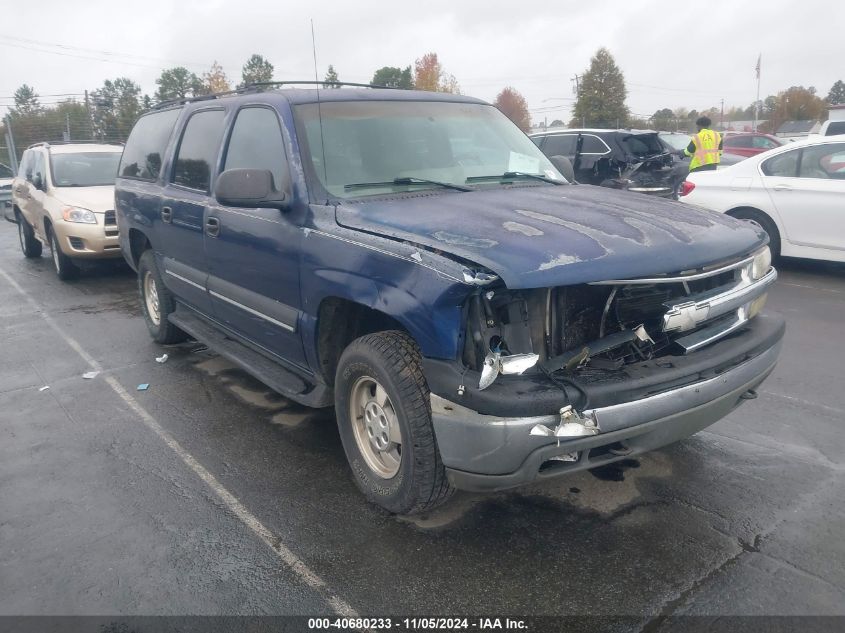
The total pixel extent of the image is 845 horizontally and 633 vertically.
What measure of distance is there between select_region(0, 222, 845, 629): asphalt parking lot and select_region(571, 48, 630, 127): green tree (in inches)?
2055

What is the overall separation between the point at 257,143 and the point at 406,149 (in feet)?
3.07

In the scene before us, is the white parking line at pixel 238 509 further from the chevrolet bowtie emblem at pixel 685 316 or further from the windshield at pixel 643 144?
the windshield at pixel 643 144

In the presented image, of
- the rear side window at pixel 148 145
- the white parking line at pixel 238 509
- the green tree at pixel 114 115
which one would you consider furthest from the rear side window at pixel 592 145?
the green tree at pixel 114 115

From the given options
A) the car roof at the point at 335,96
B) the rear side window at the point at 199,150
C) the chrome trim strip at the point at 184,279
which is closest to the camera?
the car roof at the point at 335,96

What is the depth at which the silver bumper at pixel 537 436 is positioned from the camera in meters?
2.61

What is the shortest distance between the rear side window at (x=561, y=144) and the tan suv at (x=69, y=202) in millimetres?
6733

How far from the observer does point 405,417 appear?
9.62 feet

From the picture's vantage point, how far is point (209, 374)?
5.55m

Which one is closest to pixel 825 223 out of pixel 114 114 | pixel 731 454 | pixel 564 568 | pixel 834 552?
pixel 731 454

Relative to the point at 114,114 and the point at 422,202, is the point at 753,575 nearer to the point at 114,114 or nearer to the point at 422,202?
the point at 422,202

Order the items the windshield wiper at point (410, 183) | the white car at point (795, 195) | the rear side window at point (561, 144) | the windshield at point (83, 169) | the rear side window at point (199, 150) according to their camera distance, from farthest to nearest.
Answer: the rear side window at point (561, 144), the windshield at point (83, 169), the white car at point (795, 195), the rear side window at point (199, 150), the windshield wiper at point (410, 183)

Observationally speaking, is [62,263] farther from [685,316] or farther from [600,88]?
[600,88]

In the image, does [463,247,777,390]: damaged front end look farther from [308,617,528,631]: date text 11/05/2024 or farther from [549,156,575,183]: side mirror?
[549,156,575,183]: side mirror

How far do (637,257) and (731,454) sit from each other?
67.2 inches
